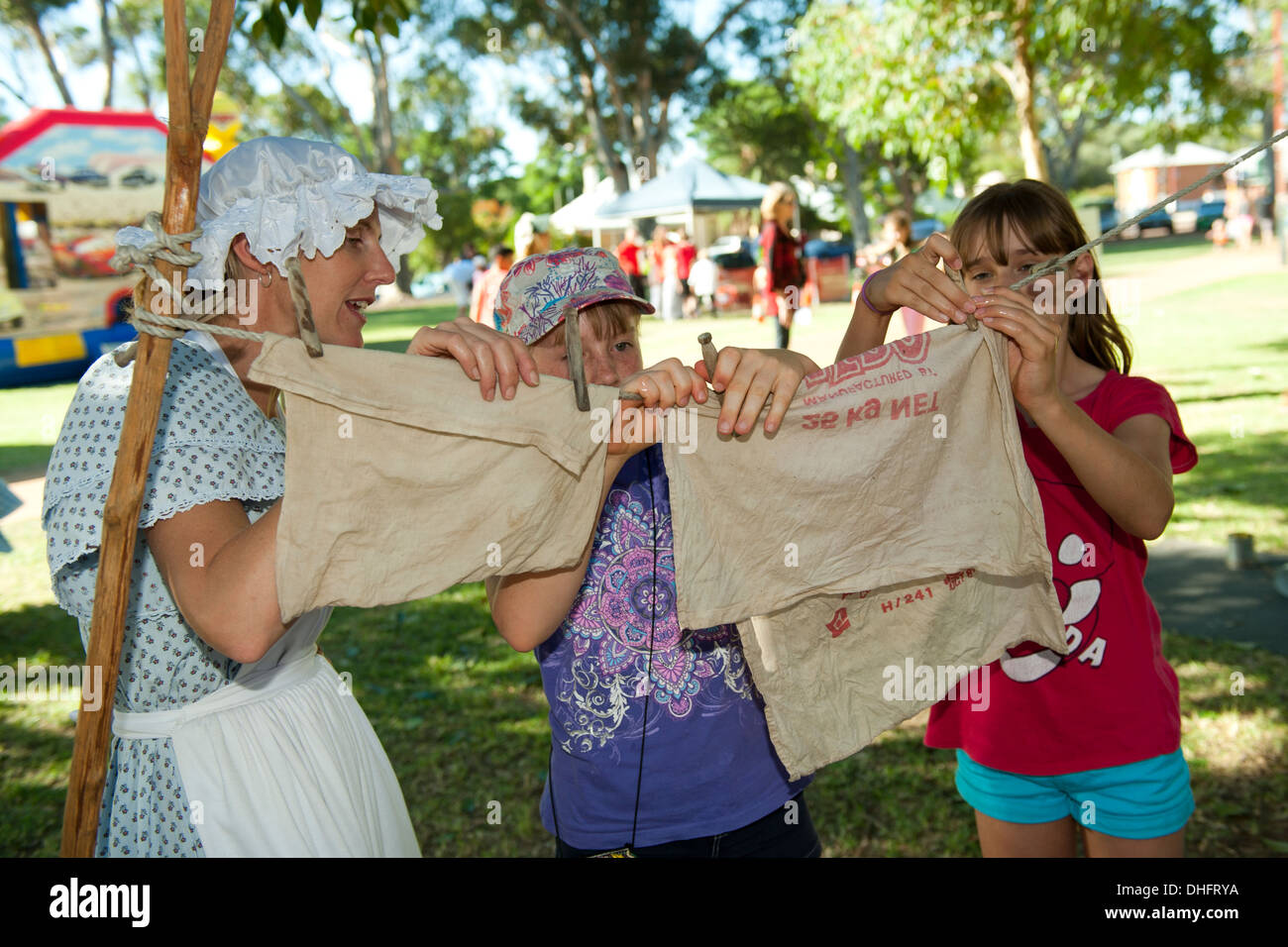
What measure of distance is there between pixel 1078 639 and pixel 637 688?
42.1 inches

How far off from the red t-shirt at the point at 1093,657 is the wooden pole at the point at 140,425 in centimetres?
190

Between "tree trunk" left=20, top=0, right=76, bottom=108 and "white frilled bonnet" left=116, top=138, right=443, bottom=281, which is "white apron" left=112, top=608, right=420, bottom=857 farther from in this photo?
"tree trunk" left=20, top=0, right=76, bottom=108

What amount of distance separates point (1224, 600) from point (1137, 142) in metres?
99.6

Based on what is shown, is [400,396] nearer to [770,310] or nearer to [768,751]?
[768,751]

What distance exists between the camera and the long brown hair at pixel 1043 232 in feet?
7.79

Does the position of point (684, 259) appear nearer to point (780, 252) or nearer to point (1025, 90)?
point (780, 252)

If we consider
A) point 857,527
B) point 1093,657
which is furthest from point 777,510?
point 1093,657

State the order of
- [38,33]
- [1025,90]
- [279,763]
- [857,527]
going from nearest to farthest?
[279,763]
[857,527]
[1025,90]
[38,33]

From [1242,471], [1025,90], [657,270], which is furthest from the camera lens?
[657,270]

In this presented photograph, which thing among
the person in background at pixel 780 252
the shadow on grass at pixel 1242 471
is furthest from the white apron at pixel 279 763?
the person in background at pixel 780 252

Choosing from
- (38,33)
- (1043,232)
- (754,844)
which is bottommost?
(754,844)

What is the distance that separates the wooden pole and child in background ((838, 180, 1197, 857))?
1.36m

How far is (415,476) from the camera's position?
174 cm

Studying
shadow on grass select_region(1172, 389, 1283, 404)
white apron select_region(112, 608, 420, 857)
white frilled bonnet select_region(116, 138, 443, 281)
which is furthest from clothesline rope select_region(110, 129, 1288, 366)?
shadow on grass select_region(1172, 389, 1283, 404)
